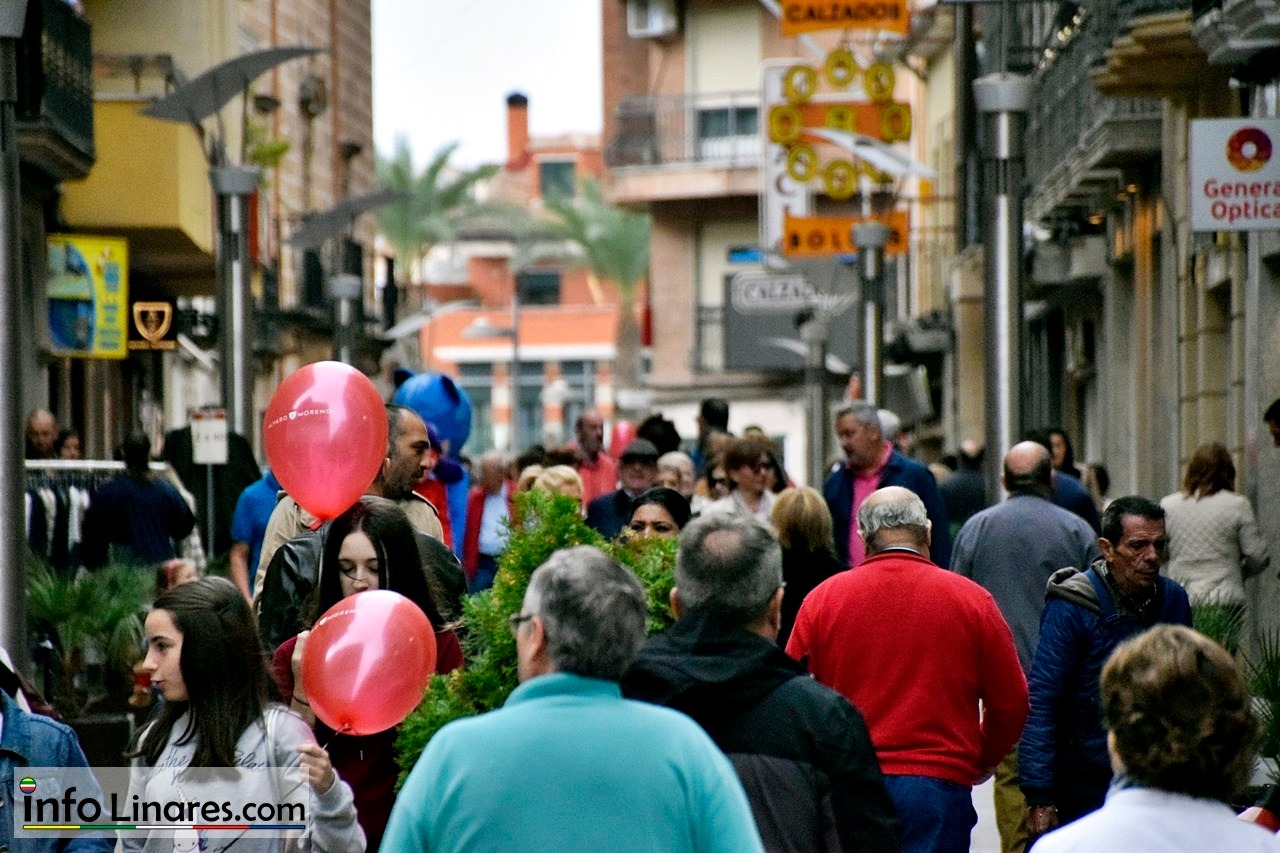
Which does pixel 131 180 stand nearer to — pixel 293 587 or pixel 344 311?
pixel 344 311

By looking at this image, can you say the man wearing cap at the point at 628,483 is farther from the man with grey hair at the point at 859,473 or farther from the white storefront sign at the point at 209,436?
the white storefront sign at the point at 209,436

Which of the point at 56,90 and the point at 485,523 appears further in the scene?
the point at 56,90

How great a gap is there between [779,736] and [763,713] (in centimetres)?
6

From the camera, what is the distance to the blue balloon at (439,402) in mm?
11781

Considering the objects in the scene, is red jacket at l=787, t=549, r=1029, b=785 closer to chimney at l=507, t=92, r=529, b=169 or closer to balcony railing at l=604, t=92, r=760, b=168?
balcony railing at l=604, t=92, r=760, b=168

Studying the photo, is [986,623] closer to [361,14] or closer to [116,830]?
[116,830]

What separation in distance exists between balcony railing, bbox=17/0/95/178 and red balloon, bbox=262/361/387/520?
542 inches

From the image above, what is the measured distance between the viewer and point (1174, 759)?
4176mm

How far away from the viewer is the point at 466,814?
4309 millimetres

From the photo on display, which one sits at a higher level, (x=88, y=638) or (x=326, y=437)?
(x=326, y=437)

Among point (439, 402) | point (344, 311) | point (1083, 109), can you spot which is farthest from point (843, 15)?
point (439, 402)

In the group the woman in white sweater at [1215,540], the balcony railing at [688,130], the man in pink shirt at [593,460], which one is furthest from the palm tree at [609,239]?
the woman in white sweater at [1215,540]

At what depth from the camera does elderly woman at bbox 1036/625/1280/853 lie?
4180 mm

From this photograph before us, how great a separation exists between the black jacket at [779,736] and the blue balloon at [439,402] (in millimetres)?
6282
